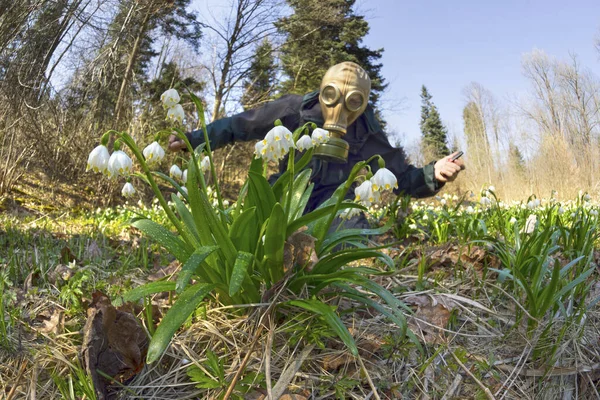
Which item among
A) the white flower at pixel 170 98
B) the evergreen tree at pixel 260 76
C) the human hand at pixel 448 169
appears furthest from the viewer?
the evergreen tree at pixel 260 76

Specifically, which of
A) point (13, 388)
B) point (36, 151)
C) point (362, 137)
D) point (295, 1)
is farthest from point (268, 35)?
point (13, 388)

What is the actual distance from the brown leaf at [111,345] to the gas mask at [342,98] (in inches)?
64.9

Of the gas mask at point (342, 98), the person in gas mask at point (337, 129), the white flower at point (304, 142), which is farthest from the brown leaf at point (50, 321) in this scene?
the gas mask at point (342, 98)

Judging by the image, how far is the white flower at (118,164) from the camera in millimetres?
1131

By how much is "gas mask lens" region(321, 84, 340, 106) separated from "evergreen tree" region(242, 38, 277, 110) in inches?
317

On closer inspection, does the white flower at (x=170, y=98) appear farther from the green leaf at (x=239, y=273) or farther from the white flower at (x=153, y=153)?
the green leaf at (x=239, y=273)

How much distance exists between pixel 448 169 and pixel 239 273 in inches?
66.7

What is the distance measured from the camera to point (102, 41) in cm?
689

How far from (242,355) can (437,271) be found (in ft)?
3.29

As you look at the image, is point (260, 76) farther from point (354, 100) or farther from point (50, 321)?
point (50, 321)

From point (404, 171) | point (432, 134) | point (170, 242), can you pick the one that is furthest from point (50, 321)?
point (432, 134)

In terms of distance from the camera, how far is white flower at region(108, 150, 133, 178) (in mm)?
1131

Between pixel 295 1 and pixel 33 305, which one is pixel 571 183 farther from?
pixel 33 305

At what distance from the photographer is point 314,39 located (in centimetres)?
1220
